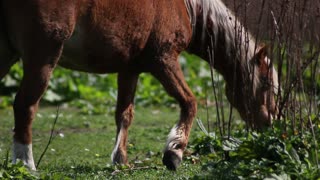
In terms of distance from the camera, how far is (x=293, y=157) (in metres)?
5.79

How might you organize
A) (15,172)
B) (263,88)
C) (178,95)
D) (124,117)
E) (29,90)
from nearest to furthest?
(15,172) → (29,90) → (178,95) → (124,117) → (263,88)

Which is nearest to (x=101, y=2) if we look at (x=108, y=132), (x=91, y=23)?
(x=91, y=23)

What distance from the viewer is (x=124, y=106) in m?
8.14

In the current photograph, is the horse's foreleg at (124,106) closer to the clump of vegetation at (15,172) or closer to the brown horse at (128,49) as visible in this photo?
the brown horse at (128,49)

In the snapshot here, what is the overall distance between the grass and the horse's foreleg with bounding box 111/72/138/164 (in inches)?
9.4

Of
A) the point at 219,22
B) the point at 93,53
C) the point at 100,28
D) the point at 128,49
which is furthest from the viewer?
the point at 219,22

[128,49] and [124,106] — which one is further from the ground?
[128,49]

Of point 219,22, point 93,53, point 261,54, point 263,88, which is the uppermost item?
point 219,22

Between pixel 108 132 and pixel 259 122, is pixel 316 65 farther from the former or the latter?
pixel 108 132

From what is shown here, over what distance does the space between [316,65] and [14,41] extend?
7.98 ft

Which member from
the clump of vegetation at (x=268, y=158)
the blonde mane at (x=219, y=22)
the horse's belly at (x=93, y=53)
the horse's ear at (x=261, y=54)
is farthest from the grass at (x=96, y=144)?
the horse's ear at (x=261, y=54)

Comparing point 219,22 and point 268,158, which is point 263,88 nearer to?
point 219,22

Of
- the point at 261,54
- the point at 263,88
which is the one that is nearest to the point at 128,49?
the point at 261,54

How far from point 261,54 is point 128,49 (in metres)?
1.52
